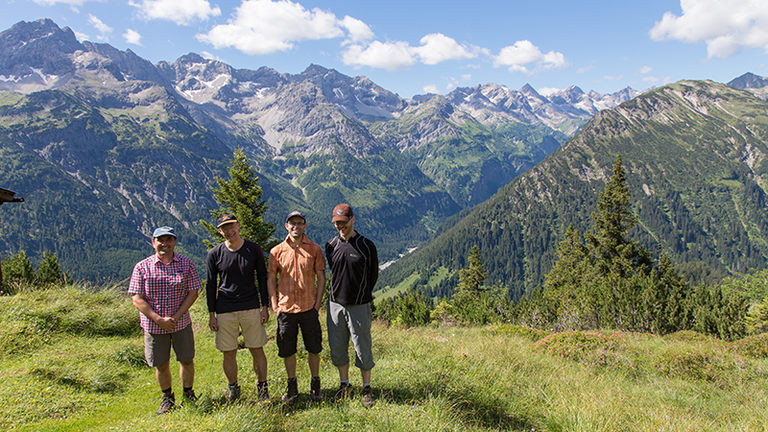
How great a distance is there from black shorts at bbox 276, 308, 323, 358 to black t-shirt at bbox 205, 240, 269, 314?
0.53 meters

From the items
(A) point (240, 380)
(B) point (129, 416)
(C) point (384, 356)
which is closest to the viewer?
(B) point (129, 416)

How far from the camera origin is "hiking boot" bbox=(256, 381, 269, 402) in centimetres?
568

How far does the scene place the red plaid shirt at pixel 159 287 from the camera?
5.72 metres

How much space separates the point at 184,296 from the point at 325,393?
2.96 m

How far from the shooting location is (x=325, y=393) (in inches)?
245

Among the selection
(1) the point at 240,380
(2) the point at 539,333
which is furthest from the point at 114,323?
(2) the point at 539,333

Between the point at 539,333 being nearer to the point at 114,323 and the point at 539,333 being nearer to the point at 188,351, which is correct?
the point at 188,351

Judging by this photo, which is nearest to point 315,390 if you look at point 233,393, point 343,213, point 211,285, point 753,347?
point 233,393

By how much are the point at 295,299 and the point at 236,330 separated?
1152 mm

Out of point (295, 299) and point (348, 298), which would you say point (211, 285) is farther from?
point (348, 298)

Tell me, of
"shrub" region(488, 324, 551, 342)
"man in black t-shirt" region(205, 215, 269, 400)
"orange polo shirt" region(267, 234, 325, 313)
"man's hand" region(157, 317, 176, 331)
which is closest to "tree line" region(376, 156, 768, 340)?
"shrub" region(488, 324, 551, 342)

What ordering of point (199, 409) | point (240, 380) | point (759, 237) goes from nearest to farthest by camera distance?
point (199, 409) < point (240, 380) < point (759, 237)

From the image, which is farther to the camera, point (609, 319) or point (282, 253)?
point (609, 319)

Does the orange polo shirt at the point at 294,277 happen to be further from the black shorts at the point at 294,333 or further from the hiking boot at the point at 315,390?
the hiking boot at the point at 315,390
